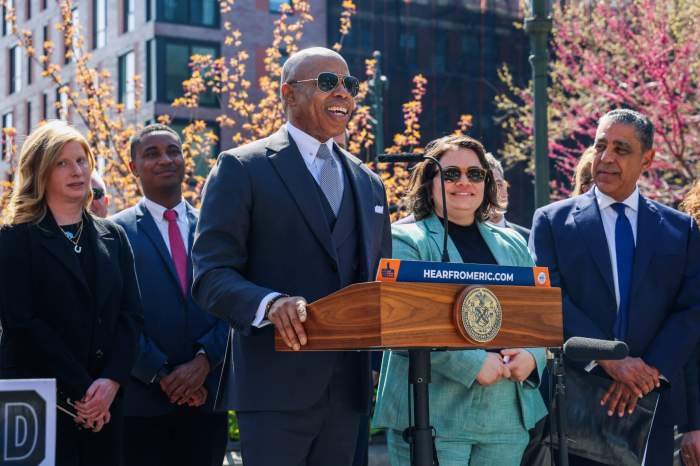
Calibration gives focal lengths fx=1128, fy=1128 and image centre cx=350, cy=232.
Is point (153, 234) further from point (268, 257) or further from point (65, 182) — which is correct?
point (268, 257)

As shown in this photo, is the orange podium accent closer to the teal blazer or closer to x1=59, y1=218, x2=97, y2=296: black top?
the teal blazer

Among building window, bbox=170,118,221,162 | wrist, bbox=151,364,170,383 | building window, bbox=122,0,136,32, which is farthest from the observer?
building window, bbox=122,0,136,32

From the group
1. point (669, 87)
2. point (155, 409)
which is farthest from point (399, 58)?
point (155, 409)

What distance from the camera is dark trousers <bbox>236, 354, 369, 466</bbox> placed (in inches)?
165

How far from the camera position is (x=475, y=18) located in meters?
47.9

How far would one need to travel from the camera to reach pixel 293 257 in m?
4.33

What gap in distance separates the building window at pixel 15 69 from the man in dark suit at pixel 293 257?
160 feet

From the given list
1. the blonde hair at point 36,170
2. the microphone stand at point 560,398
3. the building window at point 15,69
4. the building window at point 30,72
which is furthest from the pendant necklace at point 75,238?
the building window at point 15,69

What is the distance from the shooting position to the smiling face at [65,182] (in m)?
5.70

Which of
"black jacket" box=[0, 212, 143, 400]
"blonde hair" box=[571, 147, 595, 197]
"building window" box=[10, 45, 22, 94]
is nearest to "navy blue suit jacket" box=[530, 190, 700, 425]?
"blonde hair" box=[571, 147, 595, 197]

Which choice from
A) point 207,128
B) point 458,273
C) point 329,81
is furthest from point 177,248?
point 207,128

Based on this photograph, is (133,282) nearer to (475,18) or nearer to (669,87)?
(669,87)

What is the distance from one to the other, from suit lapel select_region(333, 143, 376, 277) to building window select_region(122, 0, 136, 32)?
130 ft

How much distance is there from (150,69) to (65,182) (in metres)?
36.9
